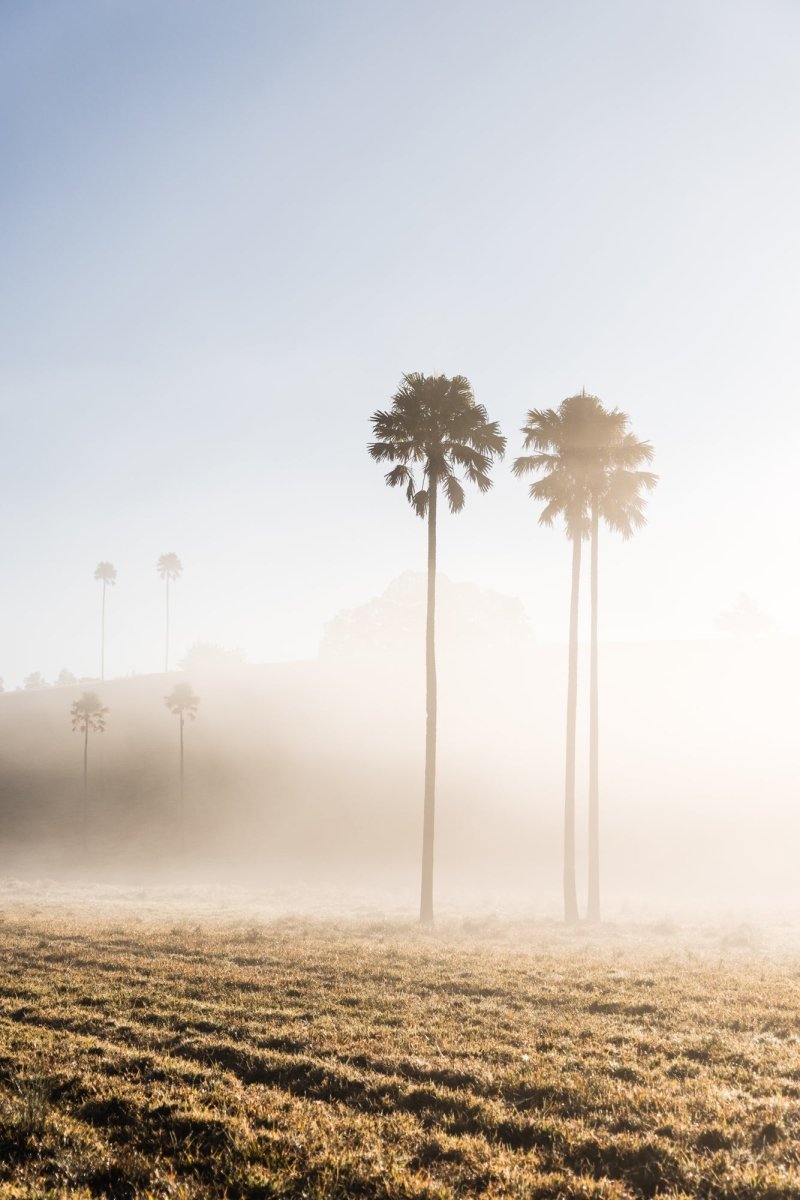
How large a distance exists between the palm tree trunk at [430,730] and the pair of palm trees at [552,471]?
4 centimetres

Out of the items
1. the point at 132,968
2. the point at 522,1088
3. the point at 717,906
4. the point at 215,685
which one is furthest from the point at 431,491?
the point at 215,685

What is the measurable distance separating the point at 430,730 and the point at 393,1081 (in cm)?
2214

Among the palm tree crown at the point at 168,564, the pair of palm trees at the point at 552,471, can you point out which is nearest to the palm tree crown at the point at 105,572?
the palm tree crown at the point at 168,564


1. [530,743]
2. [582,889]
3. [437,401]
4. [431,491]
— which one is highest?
[437,401]

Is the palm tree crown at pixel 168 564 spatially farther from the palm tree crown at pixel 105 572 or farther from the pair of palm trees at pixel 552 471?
the pair of palm trees at pixel 552 471

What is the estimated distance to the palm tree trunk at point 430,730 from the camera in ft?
96.8

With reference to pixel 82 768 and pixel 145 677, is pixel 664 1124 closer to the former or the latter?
pixel 82 768

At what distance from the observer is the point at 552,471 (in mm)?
35281

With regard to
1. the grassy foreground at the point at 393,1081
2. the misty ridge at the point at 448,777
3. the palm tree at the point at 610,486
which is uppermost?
the palm tree at the point at 610,486

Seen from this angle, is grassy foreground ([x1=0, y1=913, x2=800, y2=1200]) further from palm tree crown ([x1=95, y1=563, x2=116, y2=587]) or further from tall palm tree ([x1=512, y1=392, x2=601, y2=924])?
palm tree crown ([x1=95, y1=563, x2=116, y2=587])

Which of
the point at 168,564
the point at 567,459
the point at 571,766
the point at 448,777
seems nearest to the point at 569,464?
the point at 567,459

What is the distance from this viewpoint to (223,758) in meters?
90.2

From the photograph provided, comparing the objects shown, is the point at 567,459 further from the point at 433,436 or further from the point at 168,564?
the point at 168,564

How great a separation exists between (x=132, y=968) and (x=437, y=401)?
962 inches
